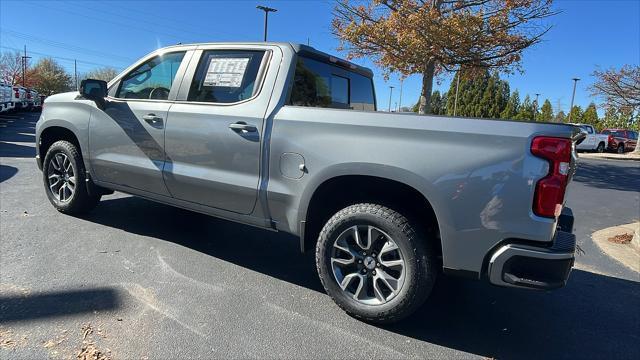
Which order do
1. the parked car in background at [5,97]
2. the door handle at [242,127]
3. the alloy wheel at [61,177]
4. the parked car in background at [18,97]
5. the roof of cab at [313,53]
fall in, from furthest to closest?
the parked car in background at [18,97]
the parked car in background at [5,97]
the alloy wheel at [61,177]
the roof of cab at [313,53]
the door handle at [242,127]

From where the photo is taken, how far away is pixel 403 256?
9.61 feet

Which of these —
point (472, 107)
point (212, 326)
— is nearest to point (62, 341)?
point (212, 326)

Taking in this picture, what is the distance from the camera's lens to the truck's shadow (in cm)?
302

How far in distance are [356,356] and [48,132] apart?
4.45 metres

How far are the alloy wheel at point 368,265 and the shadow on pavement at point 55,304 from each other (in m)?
1.58

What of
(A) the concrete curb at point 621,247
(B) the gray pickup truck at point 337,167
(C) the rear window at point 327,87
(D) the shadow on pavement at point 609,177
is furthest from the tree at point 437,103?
(B) the gray pickup truck at point 337,167

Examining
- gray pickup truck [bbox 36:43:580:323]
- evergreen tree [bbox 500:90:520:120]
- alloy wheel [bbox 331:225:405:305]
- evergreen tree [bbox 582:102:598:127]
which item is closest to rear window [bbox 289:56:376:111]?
gray pickup truck [bbox 36:43:580:323]

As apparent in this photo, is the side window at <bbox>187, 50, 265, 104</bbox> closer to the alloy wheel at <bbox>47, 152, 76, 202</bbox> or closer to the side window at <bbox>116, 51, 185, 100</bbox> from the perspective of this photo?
the side window at <bbox>116, 51, 185, 100</bbox>

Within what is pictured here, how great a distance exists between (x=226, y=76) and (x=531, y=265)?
271 centimetres

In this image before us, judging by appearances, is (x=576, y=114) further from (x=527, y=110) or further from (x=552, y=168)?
(x=552, y=168)

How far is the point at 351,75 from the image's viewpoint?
450 centimetres

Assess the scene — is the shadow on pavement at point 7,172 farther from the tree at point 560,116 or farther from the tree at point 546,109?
the tree at point 560,116

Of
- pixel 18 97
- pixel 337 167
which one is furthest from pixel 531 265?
pixel 18 97

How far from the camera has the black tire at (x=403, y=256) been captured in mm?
2895
